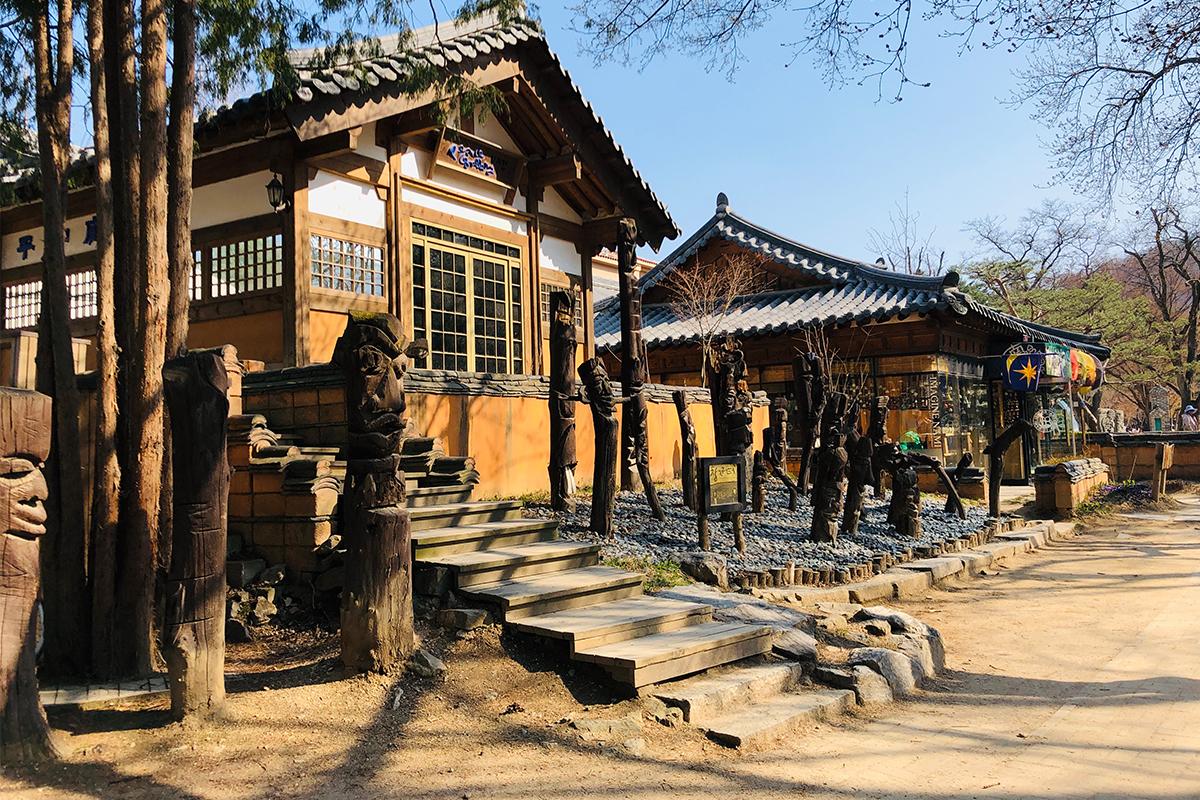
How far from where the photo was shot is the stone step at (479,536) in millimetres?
6616

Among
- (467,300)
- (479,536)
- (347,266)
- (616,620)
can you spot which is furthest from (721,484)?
(467,300)

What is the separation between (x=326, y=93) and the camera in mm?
10172

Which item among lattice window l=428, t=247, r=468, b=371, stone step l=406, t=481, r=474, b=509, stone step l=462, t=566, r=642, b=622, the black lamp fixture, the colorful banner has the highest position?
the black lamp fixture

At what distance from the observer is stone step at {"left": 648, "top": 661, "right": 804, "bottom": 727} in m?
5.21

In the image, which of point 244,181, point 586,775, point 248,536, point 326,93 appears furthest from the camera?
point 244,181

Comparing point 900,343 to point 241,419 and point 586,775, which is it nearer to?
point 241,419

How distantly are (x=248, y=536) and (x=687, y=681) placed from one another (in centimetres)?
370

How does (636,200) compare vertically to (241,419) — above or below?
above

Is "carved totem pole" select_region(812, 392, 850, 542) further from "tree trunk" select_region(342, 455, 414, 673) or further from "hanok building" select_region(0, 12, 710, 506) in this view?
"tree trunk" select_region(342, 455, 414, 673)

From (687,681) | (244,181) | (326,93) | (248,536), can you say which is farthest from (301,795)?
(244,181)

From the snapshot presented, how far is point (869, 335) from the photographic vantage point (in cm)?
1922

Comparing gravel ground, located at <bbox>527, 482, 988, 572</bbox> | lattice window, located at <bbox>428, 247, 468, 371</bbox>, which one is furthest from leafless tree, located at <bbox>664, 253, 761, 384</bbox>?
gravel ground, located at <bbox>527, 482, 988, 572</bbox>

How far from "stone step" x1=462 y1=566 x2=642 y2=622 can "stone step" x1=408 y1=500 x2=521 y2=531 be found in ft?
3.59

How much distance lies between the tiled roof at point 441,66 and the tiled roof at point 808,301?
4.99 metres
